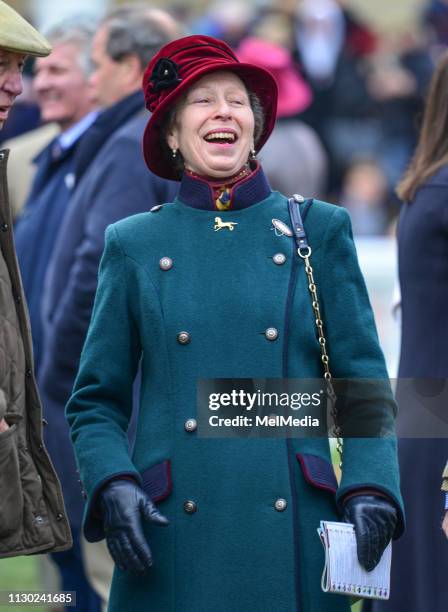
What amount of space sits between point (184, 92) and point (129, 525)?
1200mm

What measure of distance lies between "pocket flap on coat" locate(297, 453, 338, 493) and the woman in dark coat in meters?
1.32

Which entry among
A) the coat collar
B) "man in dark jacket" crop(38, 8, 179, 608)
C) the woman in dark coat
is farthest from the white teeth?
"man in dark jacket" crop(38, 8, 179, 608)

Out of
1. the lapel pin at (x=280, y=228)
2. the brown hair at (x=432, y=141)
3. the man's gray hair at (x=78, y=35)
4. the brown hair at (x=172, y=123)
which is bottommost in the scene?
the lapel pin at (x=280, y=228)

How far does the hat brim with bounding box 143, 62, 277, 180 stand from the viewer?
434cm

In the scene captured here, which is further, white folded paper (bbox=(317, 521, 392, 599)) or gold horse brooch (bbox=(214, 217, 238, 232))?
gold horse brooch (bbox=(214, 217, 238, 232))

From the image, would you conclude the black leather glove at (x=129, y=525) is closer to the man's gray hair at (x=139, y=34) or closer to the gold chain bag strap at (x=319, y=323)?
the gold chain bag strap at (x=319, y=323)

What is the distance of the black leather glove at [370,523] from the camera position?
394 centimetres

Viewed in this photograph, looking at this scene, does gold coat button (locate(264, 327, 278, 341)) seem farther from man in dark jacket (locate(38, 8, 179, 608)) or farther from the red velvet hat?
man in dark jacket (locate(38, 8, 179, 608))

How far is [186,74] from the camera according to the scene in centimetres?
437

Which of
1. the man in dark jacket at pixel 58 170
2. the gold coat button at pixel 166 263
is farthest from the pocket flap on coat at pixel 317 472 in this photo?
the man in dark jacket at pixel 58 170

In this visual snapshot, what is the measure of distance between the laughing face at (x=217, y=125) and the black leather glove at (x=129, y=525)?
91 cm

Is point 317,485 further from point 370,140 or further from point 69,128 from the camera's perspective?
point 370,140

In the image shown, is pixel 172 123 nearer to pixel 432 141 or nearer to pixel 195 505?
pixel 195 505

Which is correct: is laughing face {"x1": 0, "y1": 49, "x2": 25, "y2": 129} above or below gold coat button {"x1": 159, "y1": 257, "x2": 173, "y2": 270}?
above
